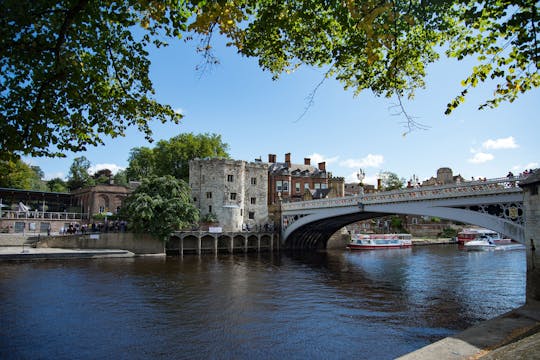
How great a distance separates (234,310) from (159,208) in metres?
23.6

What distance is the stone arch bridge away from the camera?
18.2 metres

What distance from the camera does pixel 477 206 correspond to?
20.4 metres

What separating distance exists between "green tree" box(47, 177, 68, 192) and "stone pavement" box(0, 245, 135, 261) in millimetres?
46109

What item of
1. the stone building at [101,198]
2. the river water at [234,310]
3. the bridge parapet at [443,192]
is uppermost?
the stone building at [101,198]

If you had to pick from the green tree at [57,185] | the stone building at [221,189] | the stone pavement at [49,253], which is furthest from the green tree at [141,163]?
the stone pavement at [49,253]

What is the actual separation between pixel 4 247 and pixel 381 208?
32634 millimetres

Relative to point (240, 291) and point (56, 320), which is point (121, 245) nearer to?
point (240, 291)

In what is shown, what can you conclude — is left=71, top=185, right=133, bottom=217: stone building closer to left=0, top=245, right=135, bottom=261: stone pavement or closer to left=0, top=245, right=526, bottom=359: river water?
left=0, top=245, right=135, bottom=261: stone pavement

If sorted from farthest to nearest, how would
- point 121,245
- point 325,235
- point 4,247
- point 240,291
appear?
1. point 325,235
2. point 121,245
3. point 4,247
4. point 240,291

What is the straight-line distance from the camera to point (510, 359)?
4457mm

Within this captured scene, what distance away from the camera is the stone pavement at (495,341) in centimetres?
498

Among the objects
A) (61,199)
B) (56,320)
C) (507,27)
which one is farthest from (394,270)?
(61,199)

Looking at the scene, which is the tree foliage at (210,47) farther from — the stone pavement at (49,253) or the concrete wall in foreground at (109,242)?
the concrete wall in foreground at (109,242)

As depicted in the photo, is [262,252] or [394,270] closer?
[394,270]
